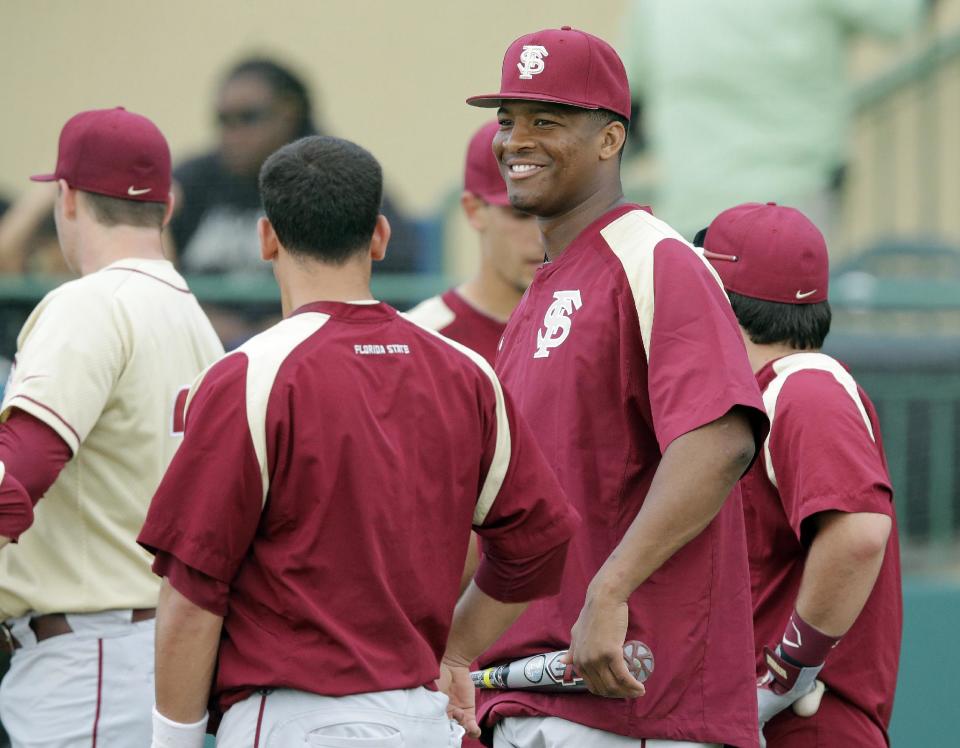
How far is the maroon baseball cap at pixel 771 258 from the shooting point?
348cm

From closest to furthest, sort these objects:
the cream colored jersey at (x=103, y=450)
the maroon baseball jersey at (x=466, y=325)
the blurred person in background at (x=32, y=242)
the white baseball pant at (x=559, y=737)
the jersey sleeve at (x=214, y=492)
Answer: the jersey sleeve at (x=214, y=492) → the white baseball pant at (x=559, y=737) → the cream colored jersey at (x=103, y=450) → the maroon baseball jersey at (x=466, y=325) → the blurred person in background at (x=32, y=242)

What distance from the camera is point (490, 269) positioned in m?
4.96

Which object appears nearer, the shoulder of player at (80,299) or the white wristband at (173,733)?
the white wristband at (173,733)

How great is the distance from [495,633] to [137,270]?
1.49m

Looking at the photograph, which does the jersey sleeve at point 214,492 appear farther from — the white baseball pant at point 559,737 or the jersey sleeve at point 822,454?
the jersey sleeve at point 822,454

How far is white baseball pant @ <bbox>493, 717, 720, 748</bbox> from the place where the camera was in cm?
290

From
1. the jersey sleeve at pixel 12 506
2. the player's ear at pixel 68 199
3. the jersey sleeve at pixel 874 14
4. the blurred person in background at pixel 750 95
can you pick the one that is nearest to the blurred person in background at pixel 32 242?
the blurred person in background at pixel 750 95

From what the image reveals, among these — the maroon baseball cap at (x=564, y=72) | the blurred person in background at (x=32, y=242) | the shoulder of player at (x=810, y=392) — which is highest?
the maroon baseball cap at (x=564, y=72)

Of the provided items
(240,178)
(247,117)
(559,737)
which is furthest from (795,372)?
(247,117)

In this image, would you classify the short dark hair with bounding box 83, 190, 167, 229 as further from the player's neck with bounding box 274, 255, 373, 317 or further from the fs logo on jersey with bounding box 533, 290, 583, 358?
the fs logo on jersey with bounding box 533, 290, 583, 358

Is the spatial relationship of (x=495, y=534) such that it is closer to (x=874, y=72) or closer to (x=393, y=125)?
(x=874, y=72)

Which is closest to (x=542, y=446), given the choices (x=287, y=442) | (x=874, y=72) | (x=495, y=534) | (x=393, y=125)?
(x=495, y=534)

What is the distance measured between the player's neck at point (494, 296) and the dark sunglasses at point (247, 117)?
13.2ft

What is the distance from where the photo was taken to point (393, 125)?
31.7 feet
